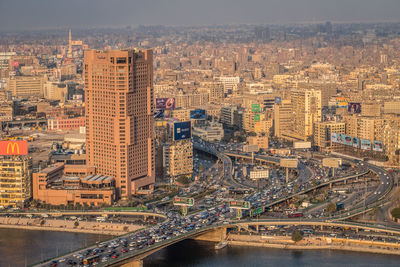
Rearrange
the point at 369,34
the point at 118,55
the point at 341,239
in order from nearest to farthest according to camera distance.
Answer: the point at 341,239 < the point at 118,55 < the point at 369,34

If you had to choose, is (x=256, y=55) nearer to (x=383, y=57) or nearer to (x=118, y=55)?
(x=383, y=57)

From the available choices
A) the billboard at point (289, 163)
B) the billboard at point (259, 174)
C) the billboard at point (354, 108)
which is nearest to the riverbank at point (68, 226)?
the billboard at point (259, 174)

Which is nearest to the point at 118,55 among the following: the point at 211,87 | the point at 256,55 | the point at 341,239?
the point at 341,239

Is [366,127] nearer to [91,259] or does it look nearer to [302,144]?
[302,144]

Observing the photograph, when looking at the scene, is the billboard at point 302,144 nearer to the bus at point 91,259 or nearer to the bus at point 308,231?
the bus at point 308,231

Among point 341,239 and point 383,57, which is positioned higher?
point 383,57
